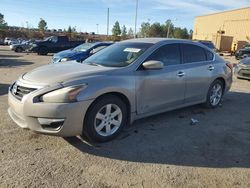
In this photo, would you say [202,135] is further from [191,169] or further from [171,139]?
[191,169]

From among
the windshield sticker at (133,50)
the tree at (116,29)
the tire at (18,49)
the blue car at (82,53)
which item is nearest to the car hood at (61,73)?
the windshield sticker at (133,50)

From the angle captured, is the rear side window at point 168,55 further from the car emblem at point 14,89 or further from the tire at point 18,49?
the tire at point 18,49

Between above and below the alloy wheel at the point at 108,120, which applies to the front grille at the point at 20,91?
above

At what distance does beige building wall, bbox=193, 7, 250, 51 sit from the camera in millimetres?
40847

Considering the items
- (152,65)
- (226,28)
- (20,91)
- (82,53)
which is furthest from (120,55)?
(226,28)

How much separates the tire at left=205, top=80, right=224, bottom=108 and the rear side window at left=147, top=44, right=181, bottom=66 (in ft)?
4.73

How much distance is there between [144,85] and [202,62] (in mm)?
2018

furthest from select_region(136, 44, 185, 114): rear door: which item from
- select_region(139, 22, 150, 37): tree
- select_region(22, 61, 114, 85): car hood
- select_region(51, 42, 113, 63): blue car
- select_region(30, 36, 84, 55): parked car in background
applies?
select_region(139, 22, 150, 37): tree

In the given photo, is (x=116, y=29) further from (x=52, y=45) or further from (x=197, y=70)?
(x=197, y=70)

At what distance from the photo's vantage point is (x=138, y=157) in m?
4.20

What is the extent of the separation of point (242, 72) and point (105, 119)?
8431 mm

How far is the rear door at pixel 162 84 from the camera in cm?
507

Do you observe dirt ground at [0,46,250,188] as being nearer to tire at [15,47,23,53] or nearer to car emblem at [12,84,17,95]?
car emblem at [12,84,17,95]

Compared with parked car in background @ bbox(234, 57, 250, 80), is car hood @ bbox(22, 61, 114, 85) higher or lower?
higher
